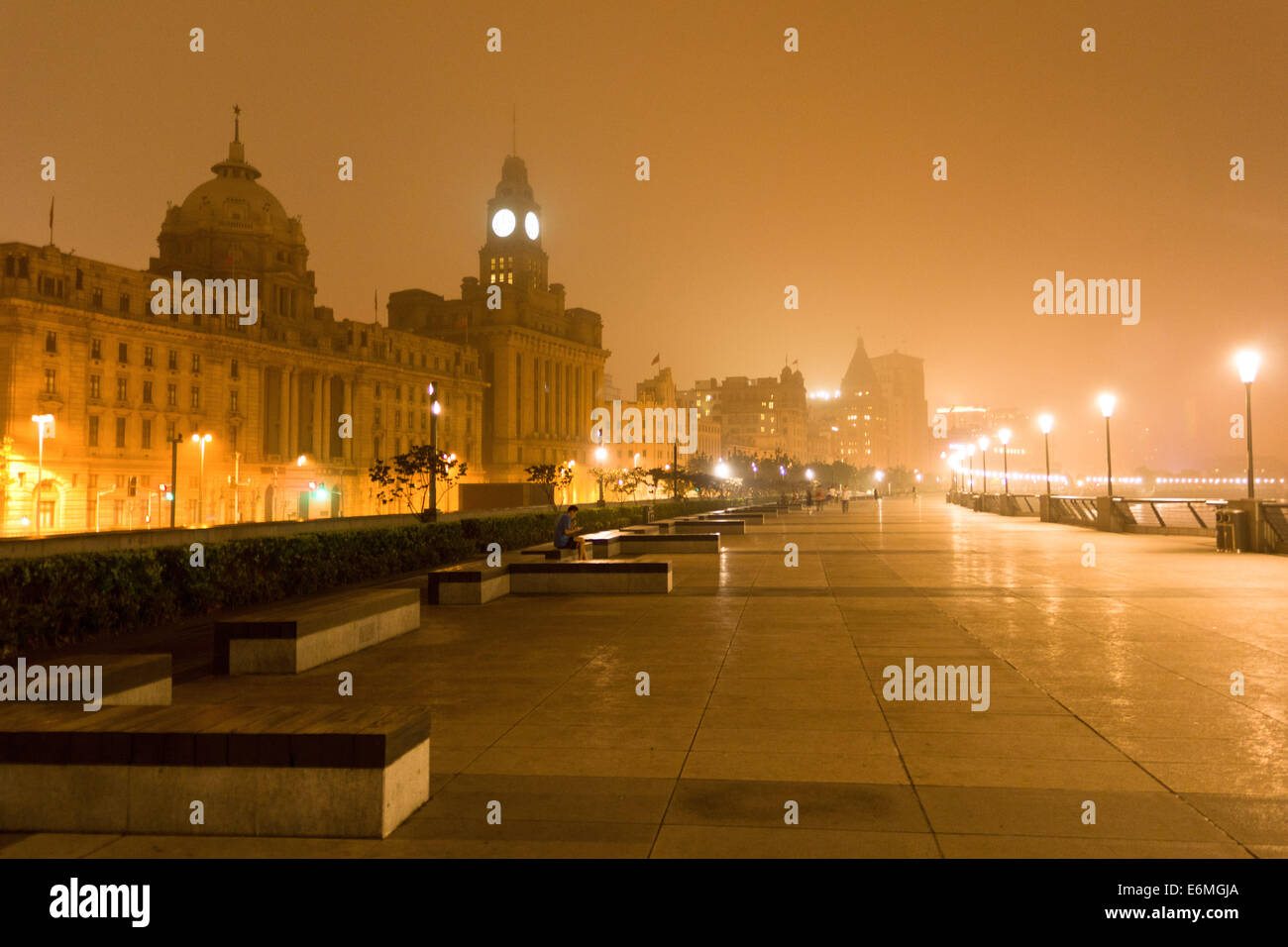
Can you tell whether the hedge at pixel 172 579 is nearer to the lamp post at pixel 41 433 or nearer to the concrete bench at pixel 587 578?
the concrete bench at pixel 587 578

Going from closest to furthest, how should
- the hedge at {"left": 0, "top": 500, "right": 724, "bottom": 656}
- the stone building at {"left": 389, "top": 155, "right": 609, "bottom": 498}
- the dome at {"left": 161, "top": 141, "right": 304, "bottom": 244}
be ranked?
the hedge at {"left": 0, "top": 500, "right": 724, "bottom": 656}
the dome at {"left": 161, "top": 141, "right": 304, "bottom": 244}
the stone building at {"left": 389, "top": 155, "right": 609, "bottom": 498}

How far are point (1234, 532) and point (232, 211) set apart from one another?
105 metres

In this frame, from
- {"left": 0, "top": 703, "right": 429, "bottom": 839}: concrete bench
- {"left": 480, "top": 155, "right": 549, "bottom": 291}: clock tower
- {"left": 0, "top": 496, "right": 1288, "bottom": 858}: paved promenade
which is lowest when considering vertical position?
{"left": 0, "top": 496, "right": 1288, "bottom": 858}: paved promenade

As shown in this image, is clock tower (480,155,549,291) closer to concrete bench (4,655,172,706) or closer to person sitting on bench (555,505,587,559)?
person sitting on bench (555,505,587,559)

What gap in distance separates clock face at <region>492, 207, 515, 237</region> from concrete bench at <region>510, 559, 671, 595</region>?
168 metres

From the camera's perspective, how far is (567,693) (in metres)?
9.02

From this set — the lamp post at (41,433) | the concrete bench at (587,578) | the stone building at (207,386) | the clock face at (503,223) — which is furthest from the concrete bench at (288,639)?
the clock face at (503,223)

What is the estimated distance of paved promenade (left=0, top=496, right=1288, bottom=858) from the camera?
517cm

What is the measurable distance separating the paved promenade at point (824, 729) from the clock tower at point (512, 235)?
158646 mm

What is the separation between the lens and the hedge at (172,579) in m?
11.7

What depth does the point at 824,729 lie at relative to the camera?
24.8 ft

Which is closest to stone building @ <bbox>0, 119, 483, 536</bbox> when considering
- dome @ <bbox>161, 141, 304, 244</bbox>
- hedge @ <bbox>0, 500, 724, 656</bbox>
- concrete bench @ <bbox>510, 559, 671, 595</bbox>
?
dome @ <bbox>161, 141, 304, 244</bbox>
